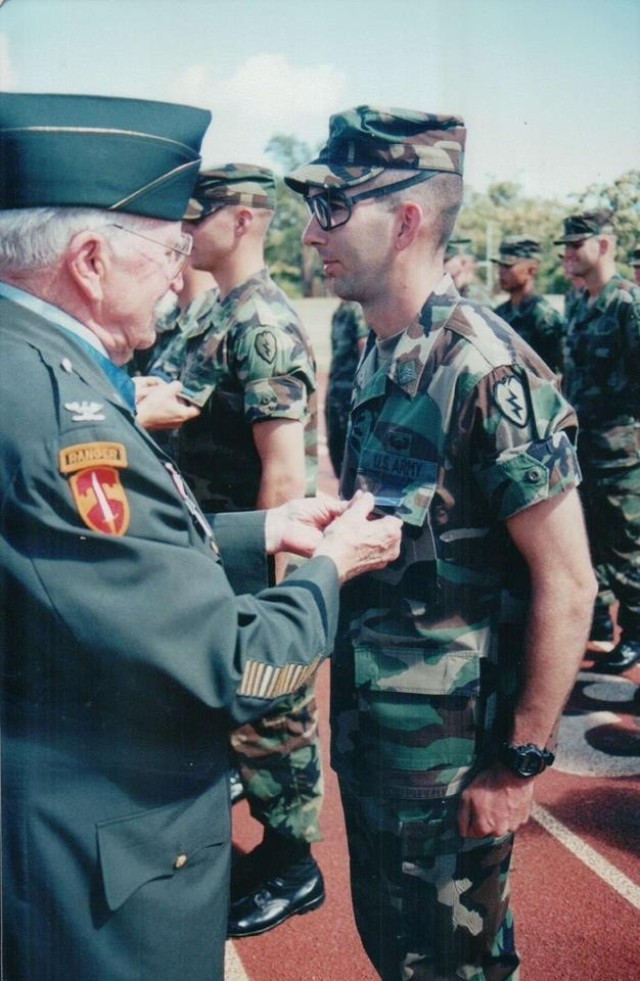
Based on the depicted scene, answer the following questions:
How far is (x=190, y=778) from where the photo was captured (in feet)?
5.21

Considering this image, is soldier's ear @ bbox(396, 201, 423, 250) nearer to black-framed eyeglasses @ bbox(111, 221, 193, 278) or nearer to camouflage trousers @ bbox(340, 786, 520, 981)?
black-framed eyeglasses @ bbox(111, 221, 193, 278)

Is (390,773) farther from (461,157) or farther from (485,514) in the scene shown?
(461,157)

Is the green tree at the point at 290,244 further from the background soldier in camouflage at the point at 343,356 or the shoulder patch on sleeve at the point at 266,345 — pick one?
the shoulder patch on sleeve at the point at 266,345

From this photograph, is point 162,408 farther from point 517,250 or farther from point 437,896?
point 517,250

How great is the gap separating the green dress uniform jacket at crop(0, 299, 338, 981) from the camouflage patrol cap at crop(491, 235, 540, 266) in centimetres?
659

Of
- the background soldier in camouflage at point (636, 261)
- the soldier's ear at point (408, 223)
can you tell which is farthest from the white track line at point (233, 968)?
the background soldier in camouflage at point (636, 261)

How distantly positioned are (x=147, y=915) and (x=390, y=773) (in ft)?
2.20

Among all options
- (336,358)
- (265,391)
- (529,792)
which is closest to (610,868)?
(529,792)

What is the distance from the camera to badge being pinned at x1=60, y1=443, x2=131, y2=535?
1337 millimetres

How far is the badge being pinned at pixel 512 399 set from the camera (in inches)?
72.2

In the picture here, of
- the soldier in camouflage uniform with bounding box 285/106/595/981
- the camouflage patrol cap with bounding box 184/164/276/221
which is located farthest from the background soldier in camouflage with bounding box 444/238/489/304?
the soldier in camouflage uniform with bounding box 285/106/595/981

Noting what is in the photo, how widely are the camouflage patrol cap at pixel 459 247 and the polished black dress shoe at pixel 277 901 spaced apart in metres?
5.96

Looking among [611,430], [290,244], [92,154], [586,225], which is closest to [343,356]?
[586,225]

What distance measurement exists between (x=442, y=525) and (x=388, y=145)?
87 centimetres
